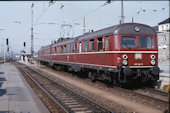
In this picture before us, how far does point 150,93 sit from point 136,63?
1.71 metres

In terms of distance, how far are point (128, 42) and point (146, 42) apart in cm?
118

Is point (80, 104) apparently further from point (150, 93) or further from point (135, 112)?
point (150, 93)

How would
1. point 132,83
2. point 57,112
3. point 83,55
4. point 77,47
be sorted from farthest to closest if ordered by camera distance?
point 77,47
point 83,55
point 132,83
point 57,112

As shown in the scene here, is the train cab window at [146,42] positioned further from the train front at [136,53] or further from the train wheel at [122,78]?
the train wheel at [122,78]

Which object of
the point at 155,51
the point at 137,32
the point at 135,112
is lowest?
the point at 135,112

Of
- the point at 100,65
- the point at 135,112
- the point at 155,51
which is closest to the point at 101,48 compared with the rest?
the point at 100,65

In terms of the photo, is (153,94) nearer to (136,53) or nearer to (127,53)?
(136,53)

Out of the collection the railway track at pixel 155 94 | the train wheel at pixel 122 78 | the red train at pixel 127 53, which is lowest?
the railway track at pixel 155 94

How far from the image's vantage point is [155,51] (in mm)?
11852

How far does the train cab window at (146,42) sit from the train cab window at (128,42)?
1.38ft

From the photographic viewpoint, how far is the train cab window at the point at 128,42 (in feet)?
36.7

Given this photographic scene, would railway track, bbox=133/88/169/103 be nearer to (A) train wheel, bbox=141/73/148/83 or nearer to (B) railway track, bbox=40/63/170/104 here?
(B) railway track, bbox=40/63/170/104

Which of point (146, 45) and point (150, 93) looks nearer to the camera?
point (150, 93)

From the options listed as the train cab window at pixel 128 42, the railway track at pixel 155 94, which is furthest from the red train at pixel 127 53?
the railway track at pixel 155 94
